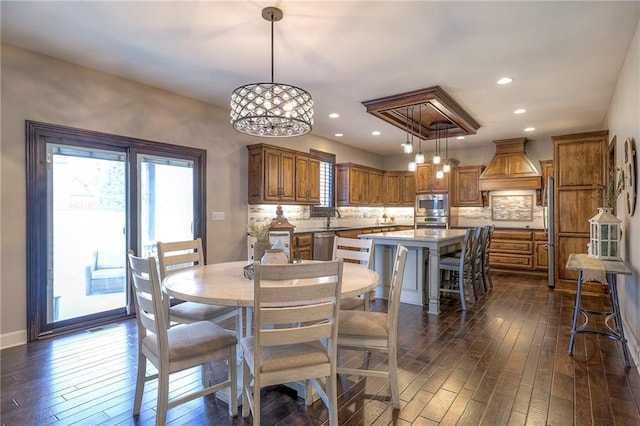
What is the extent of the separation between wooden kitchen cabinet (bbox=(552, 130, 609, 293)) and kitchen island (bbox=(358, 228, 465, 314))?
1.77 m

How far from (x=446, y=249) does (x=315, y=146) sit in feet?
10.7

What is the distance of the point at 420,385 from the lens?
237 centimetres

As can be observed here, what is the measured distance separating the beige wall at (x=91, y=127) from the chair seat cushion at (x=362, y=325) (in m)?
3.01

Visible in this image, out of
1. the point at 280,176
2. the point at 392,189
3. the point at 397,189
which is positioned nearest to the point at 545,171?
the point at 397,189

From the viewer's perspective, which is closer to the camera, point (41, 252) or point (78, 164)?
point (41, 252)

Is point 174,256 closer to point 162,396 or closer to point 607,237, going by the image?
point 162,396

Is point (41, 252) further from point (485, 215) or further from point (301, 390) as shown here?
point (485, 215)

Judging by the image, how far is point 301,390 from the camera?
7.18 feet

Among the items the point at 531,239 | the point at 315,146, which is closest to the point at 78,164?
the point at 315,146

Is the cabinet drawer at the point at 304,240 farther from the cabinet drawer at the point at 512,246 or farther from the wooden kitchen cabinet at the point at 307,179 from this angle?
the cabinet drawer at the point at 512,246

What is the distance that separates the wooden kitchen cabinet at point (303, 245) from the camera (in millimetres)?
5512

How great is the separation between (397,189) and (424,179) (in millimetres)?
848

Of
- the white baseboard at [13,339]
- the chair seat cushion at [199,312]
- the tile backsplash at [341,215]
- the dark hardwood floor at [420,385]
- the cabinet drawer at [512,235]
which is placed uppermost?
the tile backsplash at [341,215]

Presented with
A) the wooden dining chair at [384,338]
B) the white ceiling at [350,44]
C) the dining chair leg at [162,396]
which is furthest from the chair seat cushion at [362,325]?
the white ceiling at [350,44]
